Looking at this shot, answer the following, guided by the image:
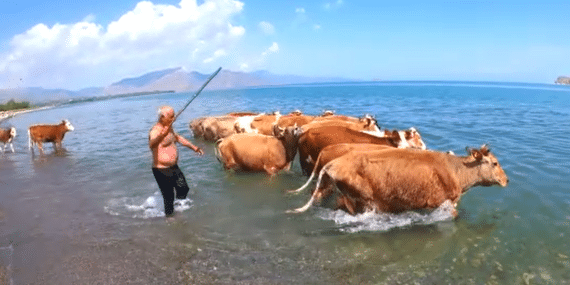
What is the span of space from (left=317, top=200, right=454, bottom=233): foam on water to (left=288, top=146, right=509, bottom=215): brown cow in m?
0.11

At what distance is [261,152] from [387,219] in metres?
4.64

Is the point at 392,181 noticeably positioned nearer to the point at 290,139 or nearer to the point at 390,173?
the point at 390,173

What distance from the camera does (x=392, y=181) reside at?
6.90 metres

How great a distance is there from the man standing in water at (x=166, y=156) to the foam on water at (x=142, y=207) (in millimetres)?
666

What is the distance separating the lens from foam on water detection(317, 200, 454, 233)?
277 inches

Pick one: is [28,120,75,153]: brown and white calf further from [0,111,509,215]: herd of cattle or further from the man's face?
the man's face

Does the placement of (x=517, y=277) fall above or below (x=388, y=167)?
below

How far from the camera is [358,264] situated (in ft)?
19.2

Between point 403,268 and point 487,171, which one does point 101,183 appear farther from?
point 487,171

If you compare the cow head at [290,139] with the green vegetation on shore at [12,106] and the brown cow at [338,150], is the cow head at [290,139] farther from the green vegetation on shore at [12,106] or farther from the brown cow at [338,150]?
the green vegetation on shore at [12,106]

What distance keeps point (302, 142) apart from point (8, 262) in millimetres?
6389

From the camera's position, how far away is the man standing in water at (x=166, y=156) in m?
6.98

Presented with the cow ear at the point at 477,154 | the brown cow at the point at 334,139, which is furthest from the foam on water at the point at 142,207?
the cow ear at the point at 477,154

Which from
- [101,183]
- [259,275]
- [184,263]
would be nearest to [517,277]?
[259,275]
